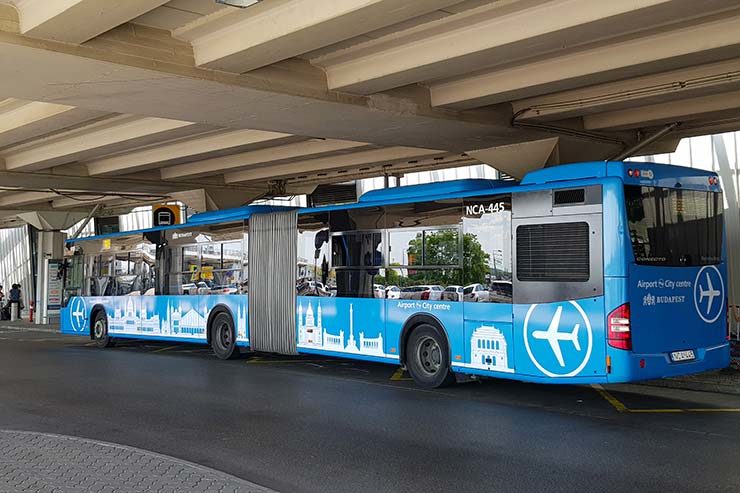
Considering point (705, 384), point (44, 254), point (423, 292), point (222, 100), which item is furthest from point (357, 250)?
point (44, 254)

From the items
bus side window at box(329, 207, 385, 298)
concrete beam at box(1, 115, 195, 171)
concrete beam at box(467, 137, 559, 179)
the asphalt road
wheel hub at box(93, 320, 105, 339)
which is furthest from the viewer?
wheel hub at box(93, 320, 105, 339)

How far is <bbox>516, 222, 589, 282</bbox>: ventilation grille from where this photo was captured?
11.0 m

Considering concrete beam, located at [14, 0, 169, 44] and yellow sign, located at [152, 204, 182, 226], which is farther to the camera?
yellow sign, located at [152, 204, 182, 226]

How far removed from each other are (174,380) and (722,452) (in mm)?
9051

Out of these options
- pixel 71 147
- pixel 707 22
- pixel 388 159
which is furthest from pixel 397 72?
pixel 71 147

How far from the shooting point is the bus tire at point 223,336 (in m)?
17.7

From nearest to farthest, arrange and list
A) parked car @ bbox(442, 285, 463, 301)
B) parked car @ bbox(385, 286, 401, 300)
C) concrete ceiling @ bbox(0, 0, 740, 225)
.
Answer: concrete ceiling @ bbox(0, 0, 740, 225), parked car @ bbox(442, 285, 463, 301), parked car @ bbox(385, 286, 401, 300)

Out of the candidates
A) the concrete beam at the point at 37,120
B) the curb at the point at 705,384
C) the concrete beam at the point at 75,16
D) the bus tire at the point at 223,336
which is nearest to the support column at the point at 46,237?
the concrete beam at the point at 37,120

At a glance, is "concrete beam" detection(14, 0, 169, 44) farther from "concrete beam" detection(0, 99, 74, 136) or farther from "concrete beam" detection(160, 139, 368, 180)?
"concrete beam" detection(160, 139, 368, 180)

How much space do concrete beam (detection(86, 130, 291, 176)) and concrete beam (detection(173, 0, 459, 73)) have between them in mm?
6828

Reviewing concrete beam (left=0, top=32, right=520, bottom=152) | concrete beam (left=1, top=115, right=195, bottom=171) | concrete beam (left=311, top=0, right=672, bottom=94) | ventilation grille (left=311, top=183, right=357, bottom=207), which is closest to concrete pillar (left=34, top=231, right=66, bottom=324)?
ventilation grille (left=311, top=183, right=357, bottom=207)

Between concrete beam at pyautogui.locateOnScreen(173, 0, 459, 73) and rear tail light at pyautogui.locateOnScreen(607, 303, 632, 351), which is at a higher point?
concrete beam at pyautogui.locateOnScreen(173, 0, 459, 73)

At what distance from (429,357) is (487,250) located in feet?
7.06

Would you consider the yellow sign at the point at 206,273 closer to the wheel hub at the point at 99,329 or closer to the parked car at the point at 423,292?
the wheel hub at the point at 99,329
